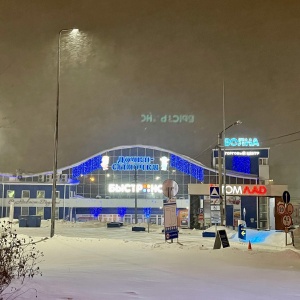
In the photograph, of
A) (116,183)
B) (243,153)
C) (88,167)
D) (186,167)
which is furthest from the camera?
(243,153)

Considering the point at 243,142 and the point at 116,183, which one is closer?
the point at 116,183

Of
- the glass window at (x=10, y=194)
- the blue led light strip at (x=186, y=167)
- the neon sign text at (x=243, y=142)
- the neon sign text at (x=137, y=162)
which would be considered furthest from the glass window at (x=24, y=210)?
the neon sign text at (x=243, y=142)

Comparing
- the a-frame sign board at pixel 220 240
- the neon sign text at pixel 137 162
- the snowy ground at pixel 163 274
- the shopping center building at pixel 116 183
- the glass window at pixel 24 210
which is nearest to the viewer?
the snowy ground at pixel 163 274

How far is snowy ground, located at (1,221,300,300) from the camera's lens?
8.55 metres

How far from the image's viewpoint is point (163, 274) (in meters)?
11.2

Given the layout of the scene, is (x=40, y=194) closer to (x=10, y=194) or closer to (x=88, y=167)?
(x=10, y=194)

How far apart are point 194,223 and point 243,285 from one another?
1526 inches

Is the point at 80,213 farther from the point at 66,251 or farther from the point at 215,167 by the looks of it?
the point at 66,251

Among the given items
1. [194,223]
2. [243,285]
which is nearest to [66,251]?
[243,285]

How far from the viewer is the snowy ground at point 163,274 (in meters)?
8.55

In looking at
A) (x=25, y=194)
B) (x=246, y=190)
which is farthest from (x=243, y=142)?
(x=25, y=194)

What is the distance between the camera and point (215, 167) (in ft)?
228

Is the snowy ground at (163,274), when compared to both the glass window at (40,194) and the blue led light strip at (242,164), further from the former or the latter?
the blue led light strip at (242,164)

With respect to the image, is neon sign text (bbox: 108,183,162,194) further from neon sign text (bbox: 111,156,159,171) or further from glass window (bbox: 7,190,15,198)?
glass window (bbox: 7,190,15,198)
